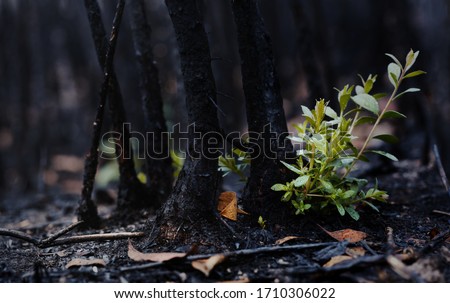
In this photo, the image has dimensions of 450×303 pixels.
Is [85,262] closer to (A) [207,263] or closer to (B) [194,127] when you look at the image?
(A) [207,263]

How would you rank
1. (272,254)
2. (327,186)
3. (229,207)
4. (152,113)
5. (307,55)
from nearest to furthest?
1. (272,254)
2. (327,186)
3. (229,207)
4. (152,113)
5. (307,55)

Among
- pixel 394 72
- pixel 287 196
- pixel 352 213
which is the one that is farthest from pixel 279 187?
pixel 394 72

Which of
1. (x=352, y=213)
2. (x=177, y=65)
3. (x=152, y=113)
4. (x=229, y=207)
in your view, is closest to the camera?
(x=352, y=213)

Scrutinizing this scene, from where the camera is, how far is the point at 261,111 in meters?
2.63

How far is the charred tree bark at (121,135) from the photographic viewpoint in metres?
3.20

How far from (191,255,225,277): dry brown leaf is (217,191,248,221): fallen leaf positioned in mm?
556

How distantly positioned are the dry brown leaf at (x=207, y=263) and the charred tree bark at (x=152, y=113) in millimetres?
1536

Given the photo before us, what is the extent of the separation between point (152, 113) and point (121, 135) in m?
0.33

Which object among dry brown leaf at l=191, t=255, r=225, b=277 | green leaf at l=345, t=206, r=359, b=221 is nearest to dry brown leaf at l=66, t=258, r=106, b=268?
dry brown leaf at l=191, t=255, r=225, b=277

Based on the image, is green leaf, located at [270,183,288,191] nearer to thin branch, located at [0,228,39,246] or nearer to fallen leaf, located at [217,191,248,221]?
fallen leaf, located at [217,191,248,221]

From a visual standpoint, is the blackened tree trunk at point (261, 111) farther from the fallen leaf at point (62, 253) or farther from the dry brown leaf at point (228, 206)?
the fallen leaf at point (62, 253)

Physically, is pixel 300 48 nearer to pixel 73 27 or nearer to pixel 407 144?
pixel 407 144

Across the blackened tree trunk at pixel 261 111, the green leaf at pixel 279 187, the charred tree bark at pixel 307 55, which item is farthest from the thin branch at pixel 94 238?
the charred tree bark at pixel 307 55

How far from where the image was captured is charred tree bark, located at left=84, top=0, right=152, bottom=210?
3.20m
